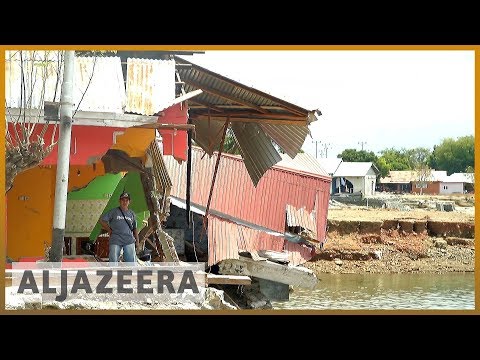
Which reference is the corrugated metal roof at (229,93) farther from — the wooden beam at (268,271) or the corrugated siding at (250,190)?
the corrugated siding at (250,190)

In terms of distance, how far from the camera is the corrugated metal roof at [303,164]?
19469 mm

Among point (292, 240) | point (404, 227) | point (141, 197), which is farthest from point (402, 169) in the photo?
point (141, 197)

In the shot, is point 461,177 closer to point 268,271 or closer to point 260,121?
point 268,271

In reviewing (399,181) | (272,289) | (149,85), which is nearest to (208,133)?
(272,289)

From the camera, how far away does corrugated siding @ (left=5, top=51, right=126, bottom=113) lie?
1048cm

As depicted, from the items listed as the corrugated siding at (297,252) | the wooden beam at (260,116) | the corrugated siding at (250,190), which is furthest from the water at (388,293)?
the wooden beam at (260,116)

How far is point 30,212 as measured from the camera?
1212 centimetres

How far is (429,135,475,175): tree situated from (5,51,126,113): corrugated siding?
4757 centimetres

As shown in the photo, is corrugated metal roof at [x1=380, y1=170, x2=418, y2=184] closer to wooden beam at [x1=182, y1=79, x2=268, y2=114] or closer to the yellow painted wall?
wooden beam at [x1=182, y1=79, x2=268, y2=114]

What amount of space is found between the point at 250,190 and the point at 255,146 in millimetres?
2687

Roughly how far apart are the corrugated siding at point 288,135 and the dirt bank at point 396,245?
23.9 meters

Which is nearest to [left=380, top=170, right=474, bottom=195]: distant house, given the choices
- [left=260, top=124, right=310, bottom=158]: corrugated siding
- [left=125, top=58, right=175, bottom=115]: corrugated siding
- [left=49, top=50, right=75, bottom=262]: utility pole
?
[left=260, top=124, right=310, bottom=158]: corrugated siding

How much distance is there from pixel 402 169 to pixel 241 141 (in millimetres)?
51731
